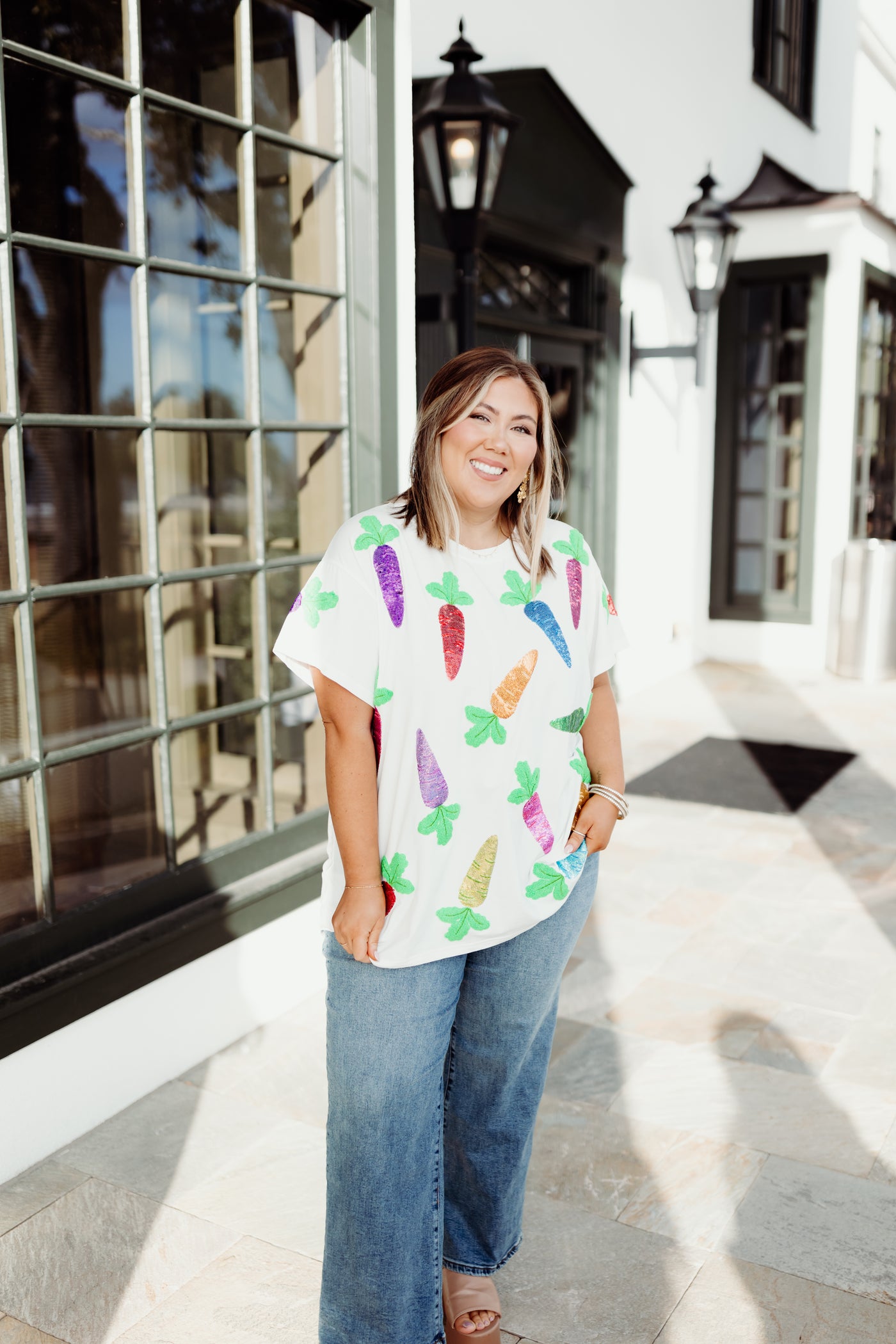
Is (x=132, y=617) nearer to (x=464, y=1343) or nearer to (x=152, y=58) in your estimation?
(x=152, y=58)

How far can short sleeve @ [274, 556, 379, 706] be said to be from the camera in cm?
163

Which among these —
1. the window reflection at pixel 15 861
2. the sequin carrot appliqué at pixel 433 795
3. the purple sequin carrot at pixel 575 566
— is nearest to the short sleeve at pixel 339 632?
the sequin carrot appliqué at pixel 433 795

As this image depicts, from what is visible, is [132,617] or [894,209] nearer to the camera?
[132,617]

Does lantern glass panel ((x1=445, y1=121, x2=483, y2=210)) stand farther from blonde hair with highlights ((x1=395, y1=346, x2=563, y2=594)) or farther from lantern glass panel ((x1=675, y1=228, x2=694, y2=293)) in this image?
lantern glass panel ((x1=675, y1=228, x2=694, y2=293))

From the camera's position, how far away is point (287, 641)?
1.67 metres

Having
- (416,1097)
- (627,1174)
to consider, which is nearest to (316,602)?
(416,1097)

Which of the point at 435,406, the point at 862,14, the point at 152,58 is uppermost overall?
the point at 862,14

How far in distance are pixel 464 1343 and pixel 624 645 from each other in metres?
1.20

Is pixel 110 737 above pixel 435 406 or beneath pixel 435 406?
beneath

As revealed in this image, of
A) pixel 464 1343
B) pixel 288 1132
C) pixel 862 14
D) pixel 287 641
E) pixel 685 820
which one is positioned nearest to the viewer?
pixel 287 641

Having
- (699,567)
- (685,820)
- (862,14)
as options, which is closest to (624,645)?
(685,820)

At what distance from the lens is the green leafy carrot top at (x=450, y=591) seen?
1676 millimetres

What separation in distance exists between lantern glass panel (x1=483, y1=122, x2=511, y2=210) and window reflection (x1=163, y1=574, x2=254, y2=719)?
4.99 feet

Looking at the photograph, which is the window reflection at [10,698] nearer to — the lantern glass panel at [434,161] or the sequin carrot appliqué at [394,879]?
the sequin carrot appliqué at [394,879]
